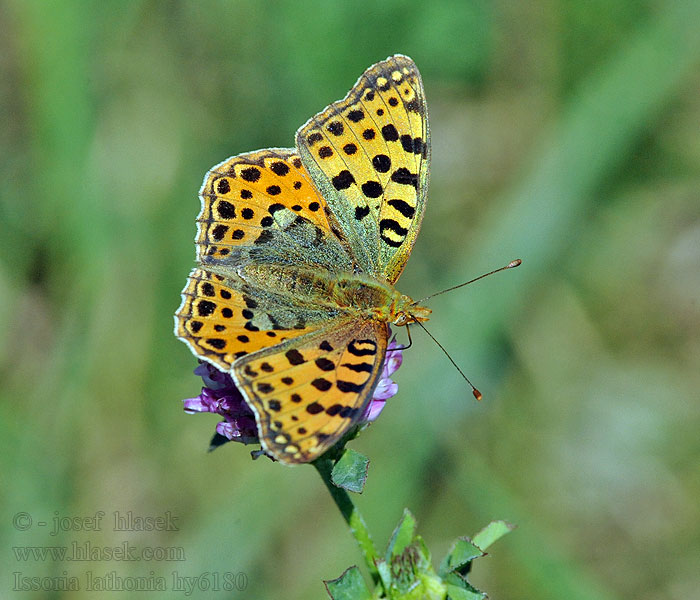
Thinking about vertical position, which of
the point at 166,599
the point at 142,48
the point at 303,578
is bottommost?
the point at 303,578

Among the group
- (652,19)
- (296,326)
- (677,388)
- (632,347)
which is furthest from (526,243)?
(296,326)

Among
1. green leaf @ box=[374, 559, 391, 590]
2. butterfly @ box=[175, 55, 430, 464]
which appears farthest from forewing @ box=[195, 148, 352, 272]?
green leaf @ box=[374, 559, 391, 590]

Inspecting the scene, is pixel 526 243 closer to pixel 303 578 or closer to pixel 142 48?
pixel 303 578

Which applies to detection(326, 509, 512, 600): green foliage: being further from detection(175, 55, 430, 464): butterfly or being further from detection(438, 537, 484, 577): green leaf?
detection(175, 55, 430, 464): butterfly

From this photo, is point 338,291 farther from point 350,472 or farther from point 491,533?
point 491,533

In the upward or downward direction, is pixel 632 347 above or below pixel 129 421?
below

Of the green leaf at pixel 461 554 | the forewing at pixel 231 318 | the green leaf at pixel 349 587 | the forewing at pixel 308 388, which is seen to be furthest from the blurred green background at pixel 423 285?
the forewing at pixel 308 388
